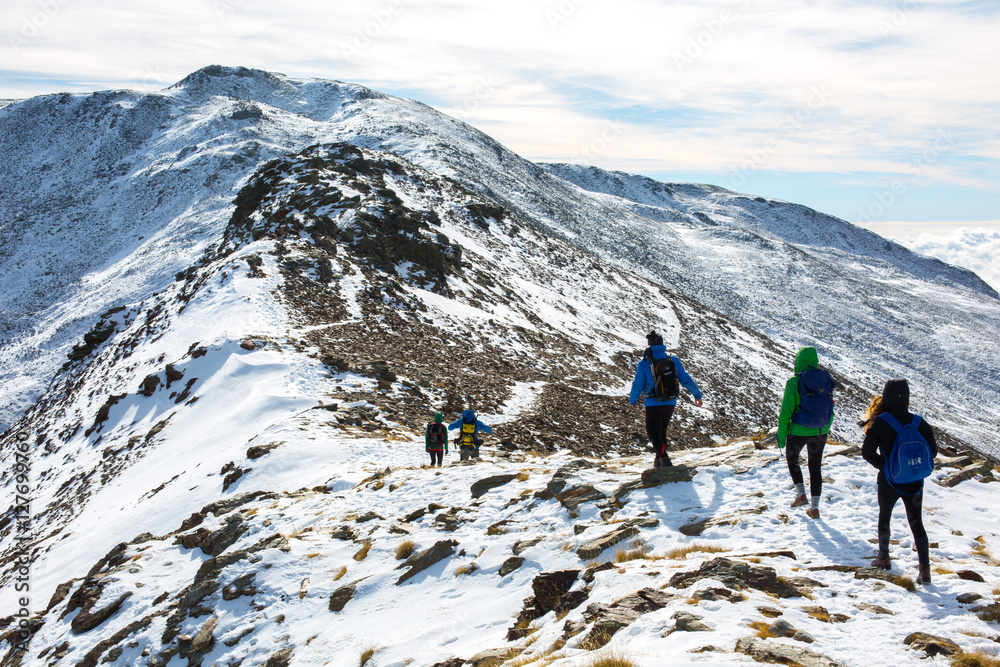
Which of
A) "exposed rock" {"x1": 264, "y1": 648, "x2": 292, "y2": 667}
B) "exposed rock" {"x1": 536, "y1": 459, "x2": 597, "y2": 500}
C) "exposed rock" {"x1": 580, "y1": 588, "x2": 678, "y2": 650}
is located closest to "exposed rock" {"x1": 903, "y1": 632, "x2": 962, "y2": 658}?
"exposed rock" {"x1": 580, "y1": 588, "x2": 678, "y2": 650}

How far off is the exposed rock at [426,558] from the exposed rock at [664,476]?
3396 mm

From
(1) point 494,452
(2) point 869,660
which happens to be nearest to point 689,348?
(1) point 494,452

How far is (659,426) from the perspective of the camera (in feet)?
30.5

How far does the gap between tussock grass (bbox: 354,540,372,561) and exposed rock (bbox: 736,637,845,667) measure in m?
5.91

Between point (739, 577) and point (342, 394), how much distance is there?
42.8 feet

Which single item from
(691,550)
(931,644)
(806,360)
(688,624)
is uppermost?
(806,360)

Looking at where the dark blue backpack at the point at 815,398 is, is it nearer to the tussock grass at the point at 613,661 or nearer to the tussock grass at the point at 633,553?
the tussock grass at the point at 633,553

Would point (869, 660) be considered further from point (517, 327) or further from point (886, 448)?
point (517, 327)

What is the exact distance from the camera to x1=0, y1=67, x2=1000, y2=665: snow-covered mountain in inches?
310

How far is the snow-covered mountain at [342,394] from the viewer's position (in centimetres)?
787

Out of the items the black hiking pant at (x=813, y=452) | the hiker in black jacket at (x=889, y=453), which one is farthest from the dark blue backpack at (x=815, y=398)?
the hiker in black jacket at (x=889, y=453)

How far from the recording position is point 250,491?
11.8 metres

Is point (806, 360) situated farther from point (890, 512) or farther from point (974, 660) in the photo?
point (974, 660)

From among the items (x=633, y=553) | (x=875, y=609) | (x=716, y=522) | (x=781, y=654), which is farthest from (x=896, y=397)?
(x=633, y=553)
